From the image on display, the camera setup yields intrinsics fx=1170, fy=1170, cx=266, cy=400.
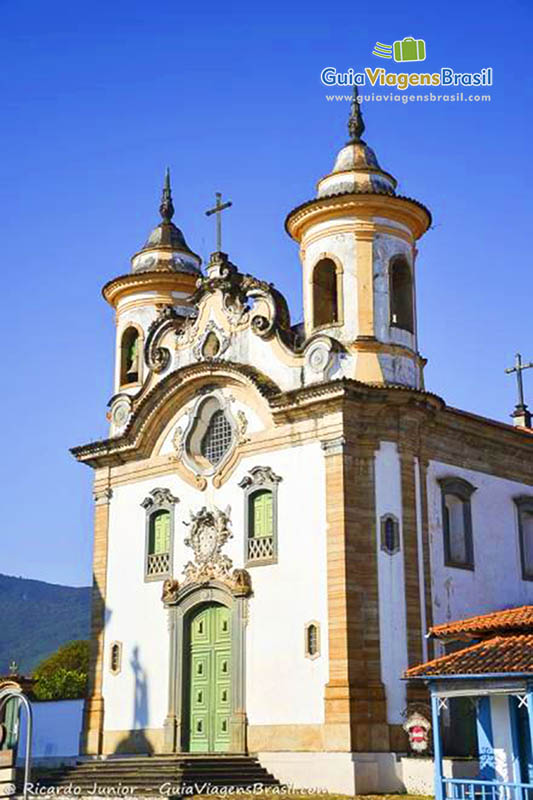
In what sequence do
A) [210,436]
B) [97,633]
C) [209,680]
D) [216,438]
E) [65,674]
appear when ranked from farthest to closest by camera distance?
[65,674] < [97,633] < [210,436] < [216,438] < [209,680]

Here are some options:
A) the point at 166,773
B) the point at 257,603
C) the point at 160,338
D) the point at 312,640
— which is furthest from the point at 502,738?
the point at 160,338

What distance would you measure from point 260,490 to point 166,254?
9737mm

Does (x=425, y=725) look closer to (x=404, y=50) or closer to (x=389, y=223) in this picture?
(x=389, y=223)

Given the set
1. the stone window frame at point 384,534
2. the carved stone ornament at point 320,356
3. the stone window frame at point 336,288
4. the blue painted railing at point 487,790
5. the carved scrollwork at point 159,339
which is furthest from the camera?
the carved scrollwork at point 159,339

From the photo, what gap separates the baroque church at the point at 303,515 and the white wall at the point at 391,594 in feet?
0.16

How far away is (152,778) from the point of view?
79.5 feet

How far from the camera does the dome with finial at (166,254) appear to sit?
112ft

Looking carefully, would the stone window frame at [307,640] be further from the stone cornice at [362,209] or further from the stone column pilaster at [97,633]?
the stone cornice at [362,209]

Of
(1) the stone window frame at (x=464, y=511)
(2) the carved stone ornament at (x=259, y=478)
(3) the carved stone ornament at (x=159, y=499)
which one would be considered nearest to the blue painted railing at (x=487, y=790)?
(1) the stone window frame at (x=464, y=511)

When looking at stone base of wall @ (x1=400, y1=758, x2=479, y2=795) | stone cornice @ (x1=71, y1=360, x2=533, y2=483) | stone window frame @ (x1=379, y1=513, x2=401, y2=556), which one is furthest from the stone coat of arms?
stone base of wall @ (x1=400, y1=758, x2=479, y2=795)

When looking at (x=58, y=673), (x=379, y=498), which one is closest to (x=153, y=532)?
(x=379, y=498)

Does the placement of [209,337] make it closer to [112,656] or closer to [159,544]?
[159,544]

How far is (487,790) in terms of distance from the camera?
1970cm

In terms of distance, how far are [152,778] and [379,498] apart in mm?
7626
